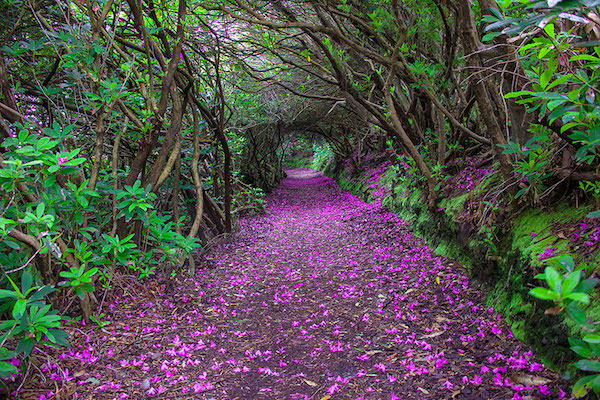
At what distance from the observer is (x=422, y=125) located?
6742mm

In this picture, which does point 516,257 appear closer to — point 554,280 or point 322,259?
point 554,280

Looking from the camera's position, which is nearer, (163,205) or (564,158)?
(564,158)

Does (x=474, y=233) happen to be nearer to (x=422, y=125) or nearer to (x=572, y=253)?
(x=572, y=253)

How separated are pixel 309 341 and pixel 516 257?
1.97 metres

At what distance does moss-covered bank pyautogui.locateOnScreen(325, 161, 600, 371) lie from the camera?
223cm

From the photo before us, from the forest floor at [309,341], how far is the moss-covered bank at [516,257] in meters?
0.13

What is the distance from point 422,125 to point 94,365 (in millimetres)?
6303

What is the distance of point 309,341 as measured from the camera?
11.0 ft

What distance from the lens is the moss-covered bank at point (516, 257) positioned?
2229mm

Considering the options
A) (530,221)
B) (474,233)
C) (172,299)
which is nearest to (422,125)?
(474,233)

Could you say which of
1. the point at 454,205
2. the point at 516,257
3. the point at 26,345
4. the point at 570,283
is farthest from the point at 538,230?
the point at 26,345

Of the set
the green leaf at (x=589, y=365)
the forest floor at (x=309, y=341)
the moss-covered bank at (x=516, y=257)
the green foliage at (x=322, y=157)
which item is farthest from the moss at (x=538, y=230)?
the green foliage at (x=322, y=157)

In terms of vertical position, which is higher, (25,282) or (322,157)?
(322,157)

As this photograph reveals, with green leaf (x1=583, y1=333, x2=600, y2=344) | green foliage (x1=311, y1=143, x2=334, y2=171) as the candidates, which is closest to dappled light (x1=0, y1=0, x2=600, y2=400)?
green leaf (x1=583, y1=333, x2=600, y2=344)
